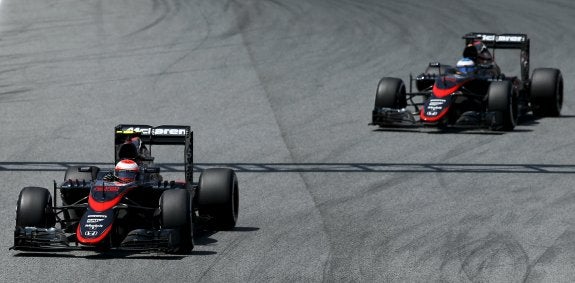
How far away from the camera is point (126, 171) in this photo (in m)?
17.9

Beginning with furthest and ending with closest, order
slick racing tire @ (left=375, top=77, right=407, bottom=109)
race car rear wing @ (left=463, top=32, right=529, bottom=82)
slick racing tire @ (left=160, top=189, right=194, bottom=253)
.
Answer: race car rear wing @ (left=463, top=32, right=529, bottom=82), slick racing tire @ (left=375, top=77, right=407, bottom=109), slick racing tire @ (left=160, top=189, right=194, bottom=253)

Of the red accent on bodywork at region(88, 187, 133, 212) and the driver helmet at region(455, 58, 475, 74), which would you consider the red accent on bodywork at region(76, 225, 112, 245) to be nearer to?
the red accent on bodywork at region(88, 187, 133, 212)

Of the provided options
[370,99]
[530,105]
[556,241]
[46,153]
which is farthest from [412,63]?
[556,241]

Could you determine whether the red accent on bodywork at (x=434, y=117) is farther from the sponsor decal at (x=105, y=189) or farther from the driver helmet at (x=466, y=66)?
the sponsor decal at (x=105, y=189)

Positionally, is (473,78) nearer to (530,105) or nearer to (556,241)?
(530,105)

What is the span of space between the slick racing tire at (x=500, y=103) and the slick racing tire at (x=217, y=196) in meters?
9.91

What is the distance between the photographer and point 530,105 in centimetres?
2994

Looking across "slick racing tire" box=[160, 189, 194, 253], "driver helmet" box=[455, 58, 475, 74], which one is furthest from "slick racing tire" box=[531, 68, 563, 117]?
"slick racing tire" box=[160, 189, 194, 253]

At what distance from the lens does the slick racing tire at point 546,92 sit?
29281mm

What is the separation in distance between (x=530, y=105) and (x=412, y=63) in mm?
6893

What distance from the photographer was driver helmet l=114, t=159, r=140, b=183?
58.5 ft

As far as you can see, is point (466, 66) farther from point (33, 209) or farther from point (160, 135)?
point (33, 209)

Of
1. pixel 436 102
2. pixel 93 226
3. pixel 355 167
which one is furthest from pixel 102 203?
pixel 436 102

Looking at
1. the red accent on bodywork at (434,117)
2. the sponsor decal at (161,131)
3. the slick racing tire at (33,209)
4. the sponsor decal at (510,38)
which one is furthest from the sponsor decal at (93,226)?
the sponsor decal at (510,38)
